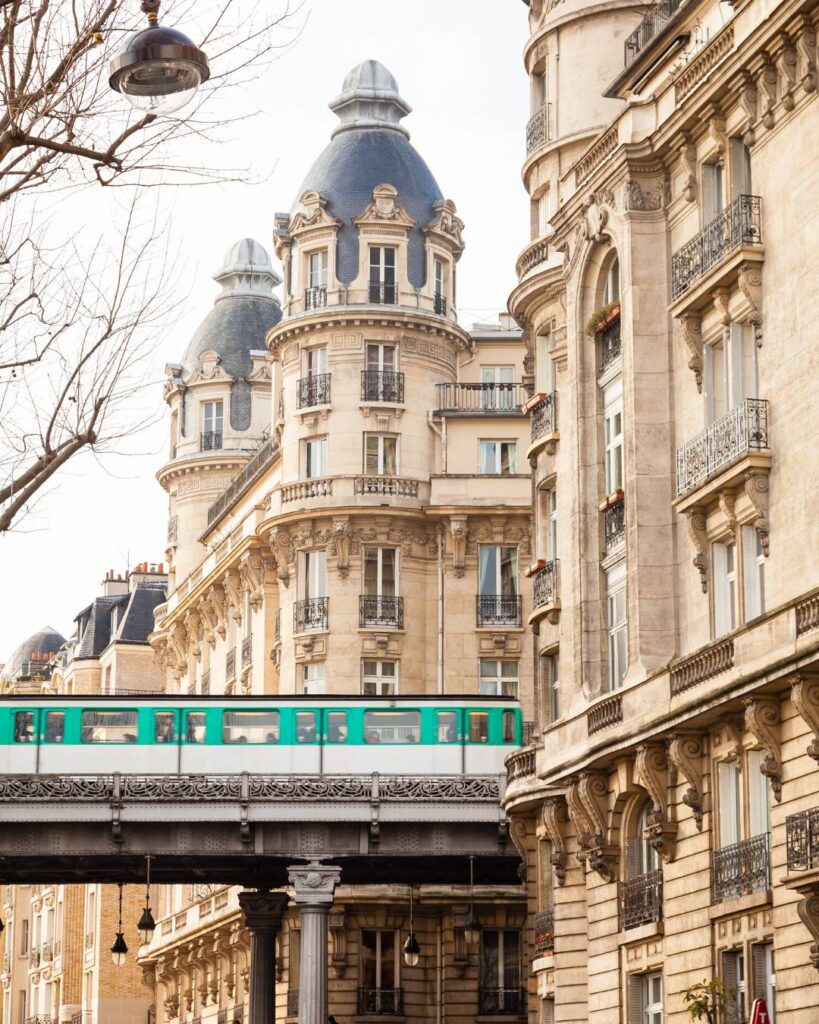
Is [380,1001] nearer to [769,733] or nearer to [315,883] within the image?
[315,883]

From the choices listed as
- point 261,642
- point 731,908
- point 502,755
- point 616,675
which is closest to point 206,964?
point 261,642

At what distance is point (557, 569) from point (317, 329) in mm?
24663

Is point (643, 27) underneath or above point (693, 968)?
above

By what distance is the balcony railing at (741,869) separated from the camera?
3656 centimetres

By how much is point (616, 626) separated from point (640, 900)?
5.85 m

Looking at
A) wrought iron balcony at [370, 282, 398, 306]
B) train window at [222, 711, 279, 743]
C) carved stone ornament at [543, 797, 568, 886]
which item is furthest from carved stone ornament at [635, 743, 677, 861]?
wrought iron balcony at [370, 282, 398, 306]

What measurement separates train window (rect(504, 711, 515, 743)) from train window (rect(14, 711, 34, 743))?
42.9 ft

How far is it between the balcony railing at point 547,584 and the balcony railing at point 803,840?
53.3 feet

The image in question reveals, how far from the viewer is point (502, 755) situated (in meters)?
63.5

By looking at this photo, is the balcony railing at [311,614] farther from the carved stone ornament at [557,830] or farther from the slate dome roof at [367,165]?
the carved stone ornament at [557,830]

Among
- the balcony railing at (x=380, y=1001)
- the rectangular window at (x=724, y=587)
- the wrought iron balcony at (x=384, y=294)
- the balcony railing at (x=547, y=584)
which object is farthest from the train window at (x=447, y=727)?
the rectangular window at (x=724, y=587)

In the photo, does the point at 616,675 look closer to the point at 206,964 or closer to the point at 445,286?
the point at 445,286

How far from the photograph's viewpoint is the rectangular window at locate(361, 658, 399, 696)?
71.5 meters

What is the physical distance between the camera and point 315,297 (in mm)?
74312
